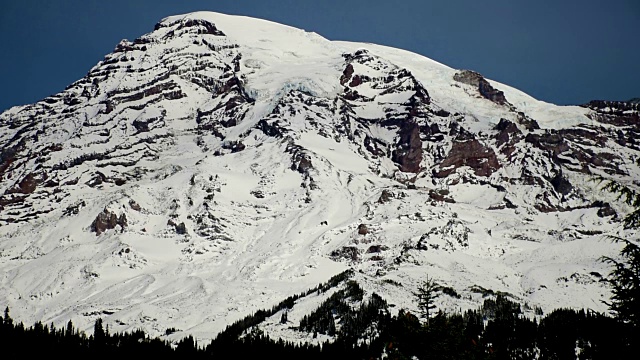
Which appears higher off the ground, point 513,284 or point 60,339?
point 513,284

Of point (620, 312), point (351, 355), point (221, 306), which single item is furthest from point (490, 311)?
point (620, 312)

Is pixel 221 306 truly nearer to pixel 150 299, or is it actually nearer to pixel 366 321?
pixel 150 299

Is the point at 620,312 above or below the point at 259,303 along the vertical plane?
below

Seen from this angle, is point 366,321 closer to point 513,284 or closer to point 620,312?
point 513,284

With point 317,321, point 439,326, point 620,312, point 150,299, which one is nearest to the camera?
point 620,312

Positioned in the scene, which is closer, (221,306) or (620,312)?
(620,312)

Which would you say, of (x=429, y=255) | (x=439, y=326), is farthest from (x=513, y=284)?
(x=439, y=326)

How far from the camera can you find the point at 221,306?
187m

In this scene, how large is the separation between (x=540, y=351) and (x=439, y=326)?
67.4 metres

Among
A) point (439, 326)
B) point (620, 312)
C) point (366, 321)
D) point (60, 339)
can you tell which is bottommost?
point (620, 312)

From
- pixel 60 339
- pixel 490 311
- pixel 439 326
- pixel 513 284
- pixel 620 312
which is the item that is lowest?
pixel 620 312

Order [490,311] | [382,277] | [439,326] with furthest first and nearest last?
[382,277]
[490,311]
[439,326]

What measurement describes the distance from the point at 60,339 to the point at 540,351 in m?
69.7

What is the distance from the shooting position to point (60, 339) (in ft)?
397
